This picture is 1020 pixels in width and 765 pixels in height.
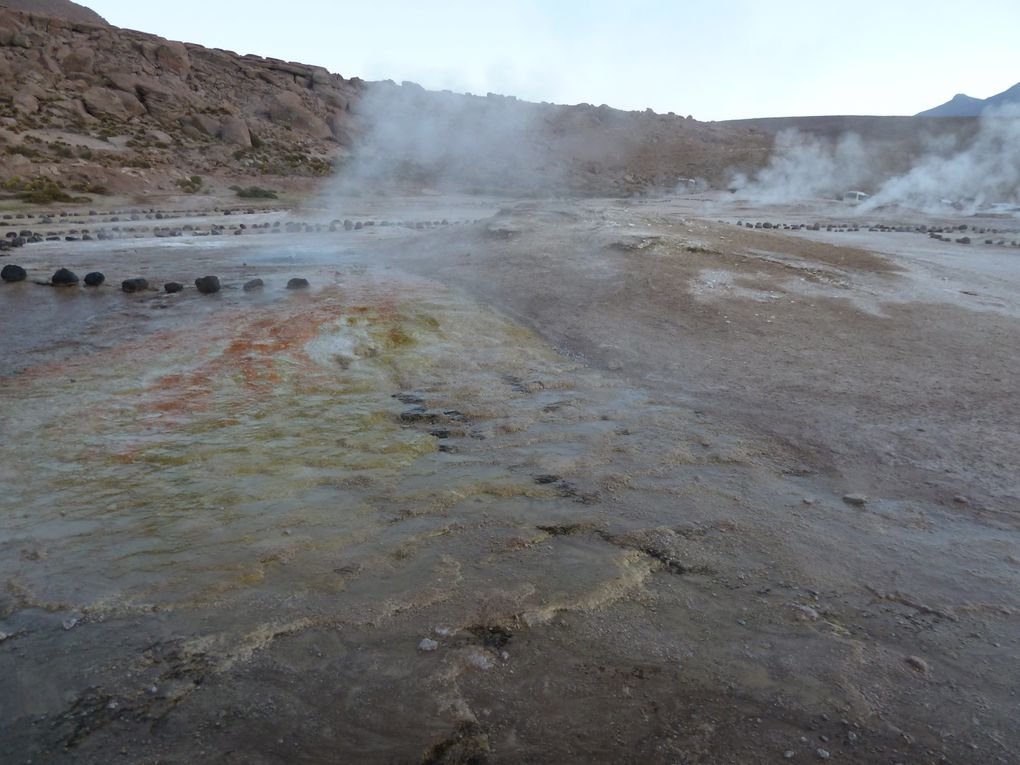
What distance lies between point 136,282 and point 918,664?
24.9ft

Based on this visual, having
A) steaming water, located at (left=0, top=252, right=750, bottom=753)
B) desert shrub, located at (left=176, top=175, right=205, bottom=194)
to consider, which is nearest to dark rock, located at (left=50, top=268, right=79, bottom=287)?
steaming water, located at (left=0, top=252, right=750, bottom=753)

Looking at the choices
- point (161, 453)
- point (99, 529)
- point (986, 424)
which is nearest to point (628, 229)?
point (986, 424)

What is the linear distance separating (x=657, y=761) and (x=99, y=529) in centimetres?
206

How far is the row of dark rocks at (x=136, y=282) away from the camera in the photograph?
7.28m

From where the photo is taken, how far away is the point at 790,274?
743 cm

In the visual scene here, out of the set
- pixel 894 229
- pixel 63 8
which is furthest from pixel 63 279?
pixel 63 8

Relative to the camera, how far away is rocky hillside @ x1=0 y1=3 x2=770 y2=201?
77.3ft

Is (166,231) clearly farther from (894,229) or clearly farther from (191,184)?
(894,229)

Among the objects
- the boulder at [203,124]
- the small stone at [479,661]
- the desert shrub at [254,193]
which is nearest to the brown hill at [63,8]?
the boulder at [203,124]

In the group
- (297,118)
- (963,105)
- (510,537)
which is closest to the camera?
(510,537)

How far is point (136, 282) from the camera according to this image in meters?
7.46

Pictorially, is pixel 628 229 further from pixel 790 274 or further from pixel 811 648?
pixel 811 648

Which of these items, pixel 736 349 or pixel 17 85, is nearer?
pixel 736 349

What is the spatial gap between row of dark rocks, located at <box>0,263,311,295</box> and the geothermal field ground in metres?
1.25
